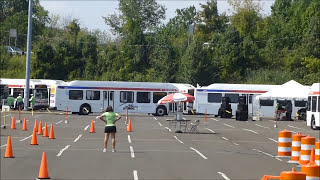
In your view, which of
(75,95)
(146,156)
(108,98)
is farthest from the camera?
(108,98)

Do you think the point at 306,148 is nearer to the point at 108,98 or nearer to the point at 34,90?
the point at 108,98

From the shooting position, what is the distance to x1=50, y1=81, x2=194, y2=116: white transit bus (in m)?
64.9

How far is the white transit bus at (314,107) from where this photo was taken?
1880 inches

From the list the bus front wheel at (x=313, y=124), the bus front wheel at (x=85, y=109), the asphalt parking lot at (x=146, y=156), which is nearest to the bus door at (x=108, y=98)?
the bus front wheel at (x=85, y=109)

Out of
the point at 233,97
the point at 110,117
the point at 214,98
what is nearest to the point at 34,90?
the point at 214,98

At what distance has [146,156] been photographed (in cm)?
2541

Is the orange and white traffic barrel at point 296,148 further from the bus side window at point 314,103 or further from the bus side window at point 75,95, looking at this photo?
the bus side window at point 75,95

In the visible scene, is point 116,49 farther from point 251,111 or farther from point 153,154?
point 153,154

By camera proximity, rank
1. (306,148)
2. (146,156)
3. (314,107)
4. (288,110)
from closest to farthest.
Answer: (306,148)
(146,156)
(314,107)
(288,110)

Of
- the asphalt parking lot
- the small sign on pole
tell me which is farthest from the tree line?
the asphalt parking lot

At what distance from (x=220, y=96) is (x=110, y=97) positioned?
995 centimetres

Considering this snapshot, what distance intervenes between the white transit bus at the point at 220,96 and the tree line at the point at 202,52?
15.1m

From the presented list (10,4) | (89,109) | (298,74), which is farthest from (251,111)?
(10,4)

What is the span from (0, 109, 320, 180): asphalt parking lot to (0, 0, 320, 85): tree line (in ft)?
151
